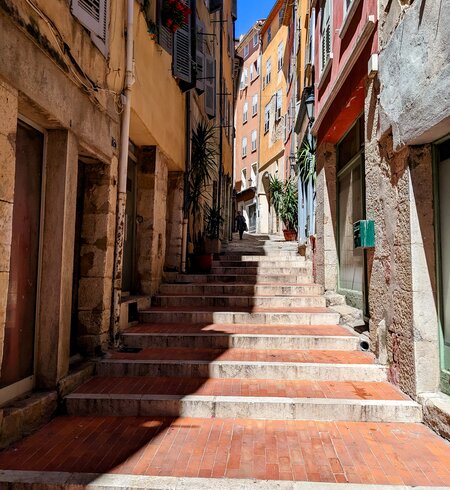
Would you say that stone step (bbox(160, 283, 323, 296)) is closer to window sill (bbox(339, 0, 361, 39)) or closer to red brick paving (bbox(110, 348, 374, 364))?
red brick paving (bbox(110, 348, 374, 364))

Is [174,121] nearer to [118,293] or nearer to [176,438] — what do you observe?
[118,293]

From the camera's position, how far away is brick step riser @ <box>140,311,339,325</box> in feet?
19.9

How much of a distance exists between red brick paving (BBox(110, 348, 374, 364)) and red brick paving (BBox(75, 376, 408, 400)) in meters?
0.35

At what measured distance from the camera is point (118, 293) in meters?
5.25

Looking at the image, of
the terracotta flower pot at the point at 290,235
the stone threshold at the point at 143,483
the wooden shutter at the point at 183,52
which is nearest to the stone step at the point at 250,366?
the stone threshold at the point at 143,483

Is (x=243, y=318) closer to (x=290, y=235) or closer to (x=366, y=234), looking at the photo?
(x=366, y=234)

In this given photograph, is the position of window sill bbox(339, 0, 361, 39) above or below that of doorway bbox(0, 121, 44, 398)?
above

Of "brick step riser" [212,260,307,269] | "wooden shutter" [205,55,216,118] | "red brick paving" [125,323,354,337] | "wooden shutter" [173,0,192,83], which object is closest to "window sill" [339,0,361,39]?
"wooden shutter" [173,0,192,83]

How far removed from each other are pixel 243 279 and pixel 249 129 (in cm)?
2489

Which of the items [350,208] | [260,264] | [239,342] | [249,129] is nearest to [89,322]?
[239,342]

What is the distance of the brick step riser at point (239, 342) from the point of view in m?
5.16

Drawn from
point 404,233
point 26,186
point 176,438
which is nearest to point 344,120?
point 404,233

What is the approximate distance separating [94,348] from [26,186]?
2.03m

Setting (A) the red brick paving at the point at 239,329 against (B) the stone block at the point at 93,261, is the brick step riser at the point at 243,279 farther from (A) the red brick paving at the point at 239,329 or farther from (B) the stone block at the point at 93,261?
(B) the stone block at the point at 93,261
